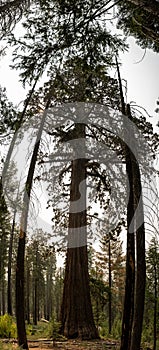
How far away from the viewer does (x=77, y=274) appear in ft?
50.0

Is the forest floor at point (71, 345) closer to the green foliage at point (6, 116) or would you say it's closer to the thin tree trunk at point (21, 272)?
the thin tree trunk at point (21, 272)

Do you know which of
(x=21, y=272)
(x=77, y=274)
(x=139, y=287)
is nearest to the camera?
(x=139, y=287)

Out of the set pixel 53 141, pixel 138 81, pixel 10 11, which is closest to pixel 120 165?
pixel 53 141

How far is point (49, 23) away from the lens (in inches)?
284

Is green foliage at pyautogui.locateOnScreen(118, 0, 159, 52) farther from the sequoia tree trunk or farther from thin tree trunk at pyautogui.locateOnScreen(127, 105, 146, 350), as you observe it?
the sequoia tree trunk

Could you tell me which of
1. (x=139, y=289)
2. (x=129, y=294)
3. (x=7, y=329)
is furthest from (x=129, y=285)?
(x=7, y=329)

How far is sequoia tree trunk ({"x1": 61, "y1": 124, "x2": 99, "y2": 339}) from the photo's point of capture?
14289 mm

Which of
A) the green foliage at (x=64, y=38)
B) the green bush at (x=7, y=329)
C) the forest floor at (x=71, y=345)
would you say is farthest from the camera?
the green bush at (x=7, y=329)

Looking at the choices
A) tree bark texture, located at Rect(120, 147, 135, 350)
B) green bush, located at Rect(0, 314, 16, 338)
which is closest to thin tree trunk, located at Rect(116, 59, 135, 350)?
tree bark texture, located at Rect(120, 147, 135, 350)

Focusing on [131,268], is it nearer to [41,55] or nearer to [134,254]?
[134,254]

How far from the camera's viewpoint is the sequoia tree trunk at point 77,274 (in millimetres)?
14289

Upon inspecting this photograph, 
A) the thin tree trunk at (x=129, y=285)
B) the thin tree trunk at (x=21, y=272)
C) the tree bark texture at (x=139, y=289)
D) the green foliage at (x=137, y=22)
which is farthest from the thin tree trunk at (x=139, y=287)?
the thin tree trunk at (x=21, y=272)

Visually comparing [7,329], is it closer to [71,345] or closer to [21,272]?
[71,345]

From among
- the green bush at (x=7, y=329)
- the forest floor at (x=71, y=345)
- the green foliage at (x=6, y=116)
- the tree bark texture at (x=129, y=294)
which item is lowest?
the forest floor at (x=71, y=345)
